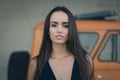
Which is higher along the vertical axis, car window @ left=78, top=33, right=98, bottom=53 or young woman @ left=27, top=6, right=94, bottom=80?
young woman @ left=27, top=6, right=94, bottom=80

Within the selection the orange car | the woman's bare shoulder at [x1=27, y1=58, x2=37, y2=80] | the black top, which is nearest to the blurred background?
the orange car

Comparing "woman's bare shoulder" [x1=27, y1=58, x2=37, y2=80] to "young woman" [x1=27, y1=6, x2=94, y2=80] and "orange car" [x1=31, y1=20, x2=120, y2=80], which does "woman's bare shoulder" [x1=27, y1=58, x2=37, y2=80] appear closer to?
"young woman" [x1=27, y1=6, x2=94, y2=80]

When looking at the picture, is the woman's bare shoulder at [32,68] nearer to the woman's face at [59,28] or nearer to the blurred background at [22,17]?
the woman's face at [59,28]

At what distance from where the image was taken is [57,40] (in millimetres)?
2721

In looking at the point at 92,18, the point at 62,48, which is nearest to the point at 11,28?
the point at 92,18

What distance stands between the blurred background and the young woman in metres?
6.46

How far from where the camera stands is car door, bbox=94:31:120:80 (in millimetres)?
5512

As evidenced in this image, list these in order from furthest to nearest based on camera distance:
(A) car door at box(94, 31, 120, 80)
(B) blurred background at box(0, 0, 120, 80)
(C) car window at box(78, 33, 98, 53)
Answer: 1. (B) blurred background at box(0, 0, 120, 80)
2. (C) car window at box(78, 33, 98, 53)
3. (A) car door at box(94, 31, 120, 80)

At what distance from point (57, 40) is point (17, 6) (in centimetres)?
675

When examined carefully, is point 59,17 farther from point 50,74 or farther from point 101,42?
point 101,42

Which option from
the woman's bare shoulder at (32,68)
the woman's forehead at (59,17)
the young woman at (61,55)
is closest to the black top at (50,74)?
the young woman at (61,55)

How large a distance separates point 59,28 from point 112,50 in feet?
9.94

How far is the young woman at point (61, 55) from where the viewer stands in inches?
107

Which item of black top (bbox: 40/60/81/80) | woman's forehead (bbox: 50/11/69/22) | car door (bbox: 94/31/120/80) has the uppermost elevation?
woman's forehead (bbox: 50/11/69/22)
